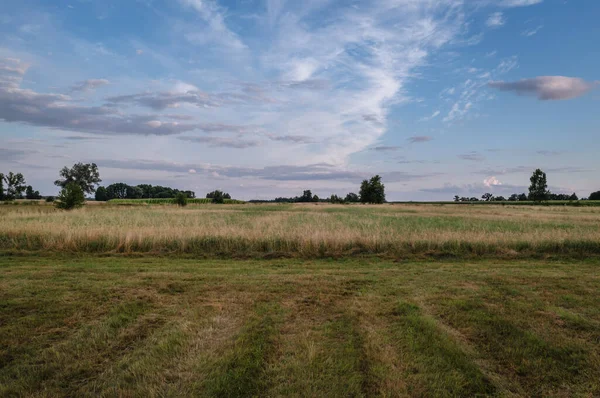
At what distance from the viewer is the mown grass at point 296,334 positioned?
3955 millimetres

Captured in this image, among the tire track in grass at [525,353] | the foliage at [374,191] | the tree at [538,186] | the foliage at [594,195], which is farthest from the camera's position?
the foliage at [594,195]

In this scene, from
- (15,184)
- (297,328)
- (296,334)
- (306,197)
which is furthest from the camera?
(306,197)

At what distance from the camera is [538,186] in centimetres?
8688

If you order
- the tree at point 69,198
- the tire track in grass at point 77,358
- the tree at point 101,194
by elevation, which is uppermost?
the tree at point 101,194

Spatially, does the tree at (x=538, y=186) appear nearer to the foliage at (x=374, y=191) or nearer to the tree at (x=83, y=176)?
the foliage at (x=374, y=191)

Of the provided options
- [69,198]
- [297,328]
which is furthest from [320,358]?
[69,198]

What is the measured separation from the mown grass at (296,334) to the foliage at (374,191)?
98231 millimetres

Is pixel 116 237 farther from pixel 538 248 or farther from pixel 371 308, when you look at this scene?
pixel 538 248

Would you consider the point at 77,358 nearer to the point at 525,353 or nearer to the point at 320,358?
the point at 320,358

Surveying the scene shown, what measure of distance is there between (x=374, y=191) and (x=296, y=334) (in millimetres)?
104281

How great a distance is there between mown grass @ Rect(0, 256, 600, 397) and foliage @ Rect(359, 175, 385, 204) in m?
98.2

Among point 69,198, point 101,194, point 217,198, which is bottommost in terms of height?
point 69,198

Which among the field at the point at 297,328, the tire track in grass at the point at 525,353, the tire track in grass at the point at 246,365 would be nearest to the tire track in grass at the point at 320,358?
the field at the point at 297,328

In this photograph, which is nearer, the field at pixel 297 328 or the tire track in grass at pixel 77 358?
the tire track in grass at pixel 77 358
